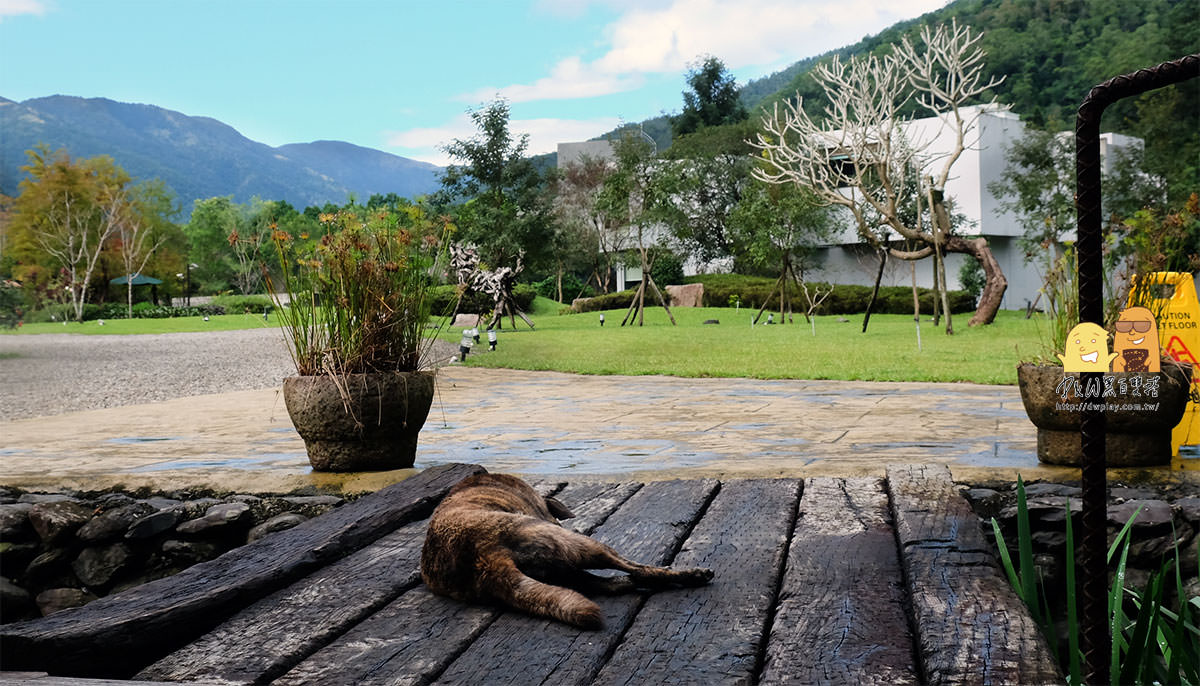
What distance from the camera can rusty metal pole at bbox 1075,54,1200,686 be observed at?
1348 millimetres

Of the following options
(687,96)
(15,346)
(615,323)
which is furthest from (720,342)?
(687,96)

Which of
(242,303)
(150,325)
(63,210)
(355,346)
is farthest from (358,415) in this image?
(242,303)

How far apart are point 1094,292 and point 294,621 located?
167cm

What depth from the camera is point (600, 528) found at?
2.65 m

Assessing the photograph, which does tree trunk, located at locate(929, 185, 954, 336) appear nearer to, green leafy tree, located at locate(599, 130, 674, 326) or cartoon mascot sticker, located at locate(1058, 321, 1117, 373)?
green leafy tree, located at locate(599, 130, 674, 326)

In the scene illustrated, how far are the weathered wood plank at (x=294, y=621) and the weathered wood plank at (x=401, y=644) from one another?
0.05 metres

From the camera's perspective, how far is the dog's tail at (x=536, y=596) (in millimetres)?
1825

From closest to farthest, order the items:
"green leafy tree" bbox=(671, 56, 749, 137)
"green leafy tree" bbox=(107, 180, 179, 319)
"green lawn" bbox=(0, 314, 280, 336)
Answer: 1. "green lawn" bbox=(0, 314, 280, 336)
2. "green leafy tree" bbox=(107, 180, 179, 319)
3. "green leafy tree" bbox=(671, 56, 749, 137)

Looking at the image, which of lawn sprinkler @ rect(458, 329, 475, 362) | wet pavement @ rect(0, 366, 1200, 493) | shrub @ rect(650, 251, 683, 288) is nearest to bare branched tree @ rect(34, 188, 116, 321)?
lawn sprinkler @ rect(458, 329, 475, 362)

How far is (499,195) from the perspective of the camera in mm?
22344

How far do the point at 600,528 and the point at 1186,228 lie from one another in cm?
313

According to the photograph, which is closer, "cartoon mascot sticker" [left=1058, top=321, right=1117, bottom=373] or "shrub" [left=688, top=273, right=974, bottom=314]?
"cartoon mascot sticker" [left=1058, top=321, right=1117, bottom=373]

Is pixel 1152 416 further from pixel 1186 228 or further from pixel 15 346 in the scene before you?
pixel 15 346

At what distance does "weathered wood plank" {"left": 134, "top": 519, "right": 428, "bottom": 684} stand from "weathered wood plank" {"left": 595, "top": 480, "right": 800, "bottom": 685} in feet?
2.06
